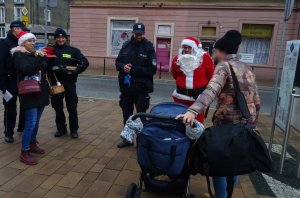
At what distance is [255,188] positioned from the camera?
11.8 feet

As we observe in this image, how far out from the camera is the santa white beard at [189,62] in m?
3.77

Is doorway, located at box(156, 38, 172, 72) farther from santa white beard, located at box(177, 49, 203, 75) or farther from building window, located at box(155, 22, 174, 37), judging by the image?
santa white beard, located at box(177, 49, 203, 75)

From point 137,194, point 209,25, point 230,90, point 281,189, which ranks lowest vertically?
point 281,189

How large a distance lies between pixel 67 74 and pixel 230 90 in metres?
3.09

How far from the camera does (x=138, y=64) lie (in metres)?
4.64

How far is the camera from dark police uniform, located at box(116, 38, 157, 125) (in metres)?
4.61

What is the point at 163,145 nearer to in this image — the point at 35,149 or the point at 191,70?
the point at 191,70

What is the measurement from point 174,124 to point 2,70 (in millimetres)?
2874

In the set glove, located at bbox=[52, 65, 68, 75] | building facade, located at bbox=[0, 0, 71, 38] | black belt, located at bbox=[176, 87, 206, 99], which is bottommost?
black belt, located at bbox=[176, 87, 206, 99]

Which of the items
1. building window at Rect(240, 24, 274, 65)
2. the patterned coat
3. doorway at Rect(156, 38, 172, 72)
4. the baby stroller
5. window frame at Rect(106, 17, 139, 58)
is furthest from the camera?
window frame at Rect(106, 17, 139, 58)

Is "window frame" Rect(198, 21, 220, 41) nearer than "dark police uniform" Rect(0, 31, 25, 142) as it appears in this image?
No

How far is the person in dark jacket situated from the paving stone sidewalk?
0.29 meters

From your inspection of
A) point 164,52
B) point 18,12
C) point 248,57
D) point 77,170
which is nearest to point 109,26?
point 164,52

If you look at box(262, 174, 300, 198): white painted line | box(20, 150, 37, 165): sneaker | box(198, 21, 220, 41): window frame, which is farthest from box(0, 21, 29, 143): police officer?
box(198, 21, 220, 41): window frame
